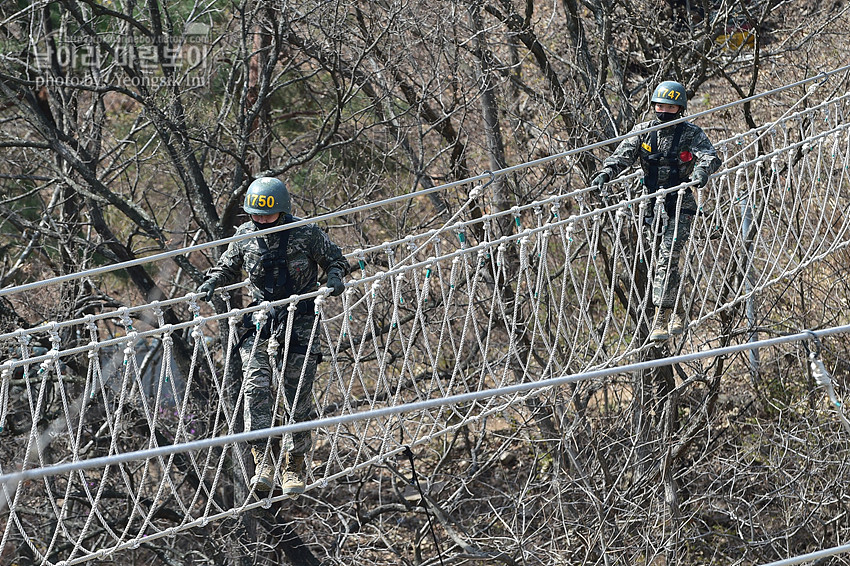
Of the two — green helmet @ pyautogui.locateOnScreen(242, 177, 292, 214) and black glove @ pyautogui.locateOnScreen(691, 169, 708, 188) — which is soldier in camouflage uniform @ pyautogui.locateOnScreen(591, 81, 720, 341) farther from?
green helmet @ pyautogui.locateOnScreen(242, 177, 292, 214)

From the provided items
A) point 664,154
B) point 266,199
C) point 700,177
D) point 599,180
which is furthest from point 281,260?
point 664,154

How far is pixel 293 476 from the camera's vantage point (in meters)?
5.66

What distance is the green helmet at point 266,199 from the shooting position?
545cm

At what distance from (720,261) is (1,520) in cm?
780

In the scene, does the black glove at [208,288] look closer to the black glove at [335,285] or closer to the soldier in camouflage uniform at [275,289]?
the soldier in camouflage uniform at [275,289]

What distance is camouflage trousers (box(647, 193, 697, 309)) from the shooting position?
6844mm

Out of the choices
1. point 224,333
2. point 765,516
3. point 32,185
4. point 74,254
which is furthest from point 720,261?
point 32,185

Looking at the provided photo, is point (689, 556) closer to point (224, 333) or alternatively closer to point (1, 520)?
point (224, 333)

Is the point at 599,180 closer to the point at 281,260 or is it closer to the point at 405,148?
the point at 281,260

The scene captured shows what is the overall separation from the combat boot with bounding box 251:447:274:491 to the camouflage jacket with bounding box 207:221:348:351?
70 centimetres

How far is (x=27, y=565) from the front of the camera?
34.7 feet

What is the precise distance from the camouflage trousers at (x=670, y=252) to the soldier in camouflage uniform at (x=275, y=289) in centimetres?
224

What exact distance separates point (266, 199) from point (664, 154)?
8.53 ft

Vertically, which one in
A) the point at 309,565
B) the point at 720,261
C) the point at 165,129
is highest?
the point at 165,129
